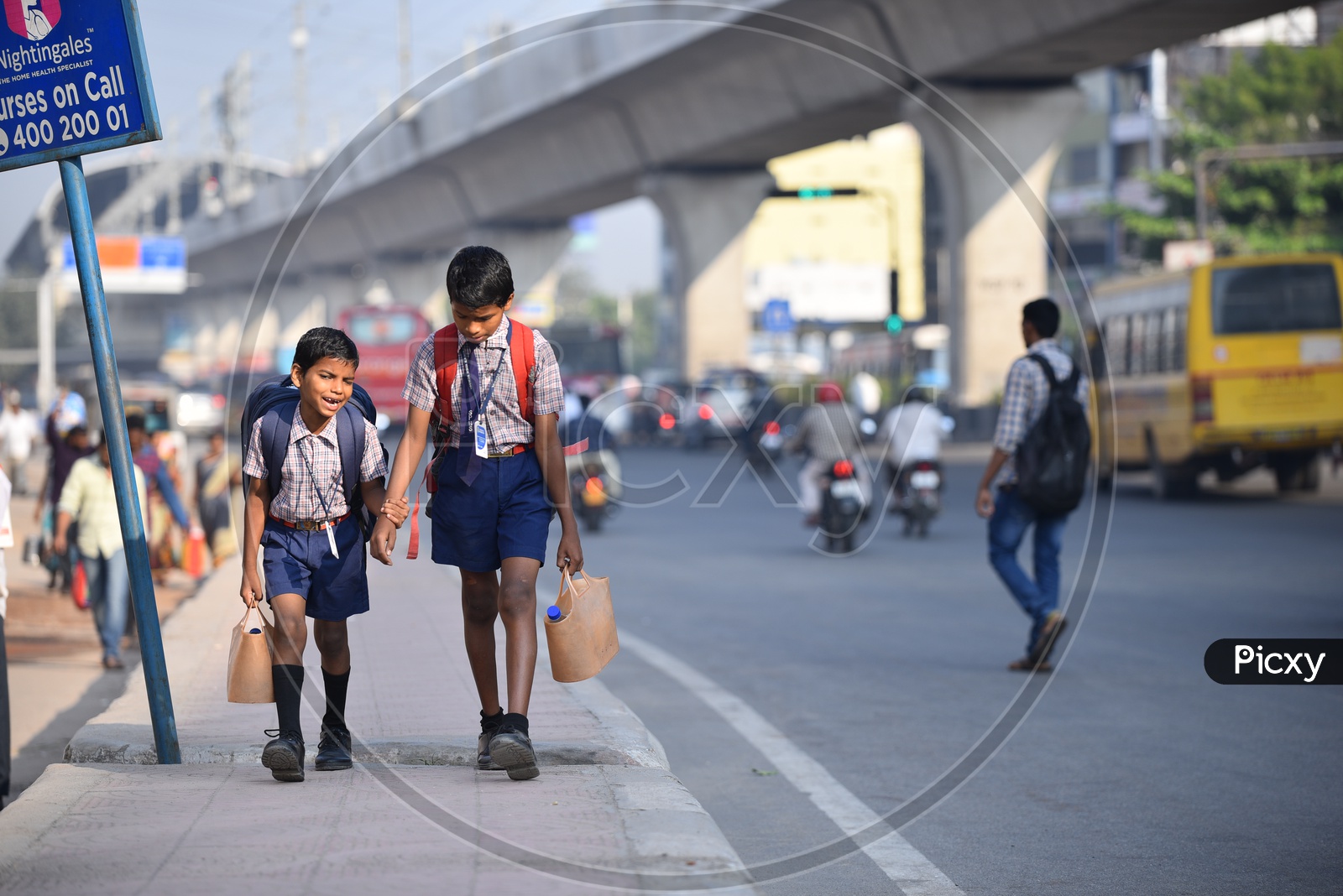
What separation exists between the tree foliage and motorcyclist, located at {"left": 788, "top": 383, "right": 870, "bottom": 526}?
26435 millimetres

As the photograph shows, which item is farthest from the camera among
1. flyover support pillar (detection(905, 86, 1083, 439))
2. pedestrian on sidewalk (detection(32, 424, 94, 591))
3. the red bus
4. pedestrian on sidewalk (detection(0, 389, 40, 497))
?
the red bus

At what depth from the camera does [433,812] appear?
14.3ft

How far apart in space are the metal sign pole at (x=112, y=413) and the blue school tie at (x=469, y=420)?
1194 millimetres

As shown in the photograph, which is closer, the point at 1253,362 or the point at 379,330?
the point at 1253,362

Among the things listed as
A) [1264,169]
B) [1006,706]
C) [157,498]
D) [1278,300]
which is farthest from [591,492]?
[1264,169]

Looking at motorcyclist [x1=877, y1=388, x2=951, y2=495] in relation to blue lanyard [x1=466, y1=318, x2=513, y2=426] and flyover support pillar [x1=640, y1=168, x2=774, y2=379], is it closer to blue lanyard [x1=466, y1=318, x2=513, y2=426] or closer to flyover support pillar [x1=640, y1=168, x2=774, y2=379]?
blue lanyard [x1=466, y1=318, x2=513, y2=426]

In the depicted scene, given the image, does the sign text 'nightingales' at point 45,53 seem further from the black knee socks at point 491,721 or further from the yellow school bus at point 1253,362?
the yellow school bus at point 1253,362

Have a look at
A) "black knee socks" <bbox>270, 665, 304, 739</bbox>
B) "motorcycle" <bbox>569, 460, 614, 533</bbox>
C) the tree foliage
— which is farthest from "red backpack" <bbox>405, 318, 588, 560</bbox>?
the tree foliage

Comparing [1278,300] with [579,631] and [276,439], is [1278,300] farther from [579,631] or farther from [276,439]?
[276,439]

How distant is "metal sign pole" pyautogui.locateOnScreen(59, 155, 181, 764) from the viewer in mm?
5250

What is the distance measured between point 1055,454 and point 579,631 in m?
3.80

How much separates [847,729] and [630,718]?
1.28m

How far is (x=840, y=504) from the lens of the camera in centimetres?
1416

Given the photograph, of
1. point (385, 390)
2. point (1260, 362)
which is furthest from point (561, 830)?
point (385, 390)
